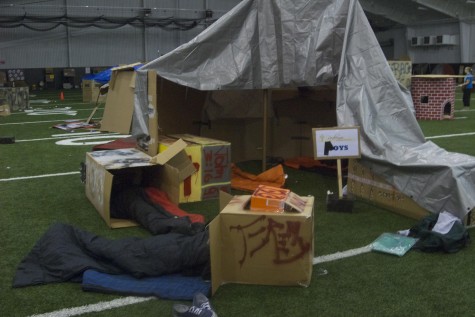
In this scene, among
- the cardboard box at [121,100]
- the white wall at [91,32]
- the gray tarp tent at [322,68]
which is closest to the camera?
the gray tarp tent at [322,68]

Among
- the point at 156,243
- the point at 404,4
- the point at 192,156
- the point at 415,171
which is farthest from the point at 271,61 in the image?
the point at 404,4

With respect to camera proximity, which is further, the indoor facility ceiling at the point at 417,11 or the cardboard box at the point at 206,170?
the indoor facility ceiling at the point at 417,11

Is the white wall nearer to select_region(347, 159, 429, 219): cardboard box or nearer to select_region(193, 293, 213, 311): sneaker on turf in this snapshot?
select_region(347, 159, 429, 219): cardboard box

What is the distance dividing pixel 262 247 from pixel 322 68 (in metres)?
3.66

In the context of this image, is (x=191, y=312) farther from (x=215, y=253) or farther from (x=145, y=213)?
(x=145, y=213)

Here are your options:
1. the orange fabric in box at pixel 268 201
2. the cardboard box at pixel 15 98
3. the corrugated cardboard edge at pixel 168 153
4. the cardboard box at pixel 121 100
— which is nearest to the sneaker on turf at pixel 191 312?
the orange fabric in box at pixel 268 201

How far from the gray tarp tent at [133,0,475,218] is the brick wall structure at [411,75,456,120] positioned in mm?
8988

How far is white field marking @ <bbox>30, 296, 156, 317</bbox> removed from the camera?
12.4ft

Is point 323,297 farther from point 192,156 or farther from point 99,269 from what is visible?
point 192,156

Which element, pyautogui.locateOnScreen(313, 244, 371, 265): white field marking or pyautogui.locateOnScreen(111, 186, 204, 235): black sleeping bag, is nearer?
pyautogui.locateOnScreen(313, 244, 371, 265): white field marking

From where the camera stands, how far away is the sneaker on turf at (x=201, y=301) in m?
3.64

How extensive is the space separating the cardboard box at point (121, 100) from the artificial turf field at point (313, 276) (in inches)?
56.0

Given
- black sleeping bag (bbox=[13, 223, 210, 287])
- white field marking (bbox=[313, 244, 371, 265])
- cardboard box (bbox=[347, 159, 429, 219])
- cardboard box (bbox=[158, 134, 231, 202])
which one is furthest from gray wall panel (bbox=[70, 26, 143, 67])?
white field marking (bbox=[313, 244, 371, 265])

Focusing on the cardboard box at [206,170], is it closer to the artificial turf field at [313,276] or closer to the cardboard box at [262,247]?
the artificial turf field at [313,276]
